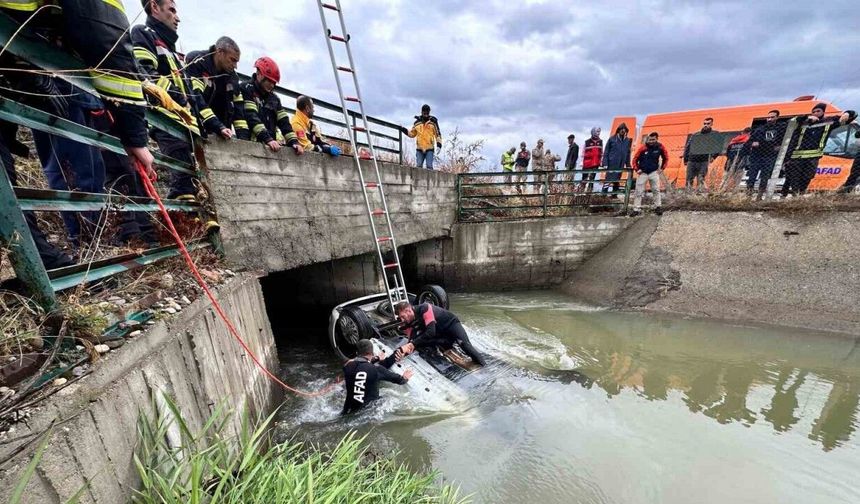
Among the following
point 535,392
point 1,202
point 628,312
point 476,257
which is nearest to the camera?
point 1,202

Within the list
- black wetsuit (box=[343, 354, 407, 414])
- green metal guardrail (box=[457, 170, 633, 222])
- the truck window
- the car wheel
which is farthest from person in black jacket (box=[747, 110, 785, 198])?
black wetsuit (box=[343, 354, 407, 414])

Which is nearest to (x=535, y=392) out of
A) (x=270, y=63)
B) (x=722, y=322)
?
(x=722, y=322)

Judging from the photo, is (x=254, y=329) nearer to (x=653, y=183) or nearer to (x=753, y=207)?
(x=653, y=183)

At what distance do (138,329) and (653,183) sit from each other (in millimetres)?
9640

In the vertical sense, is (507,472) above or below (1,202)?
below

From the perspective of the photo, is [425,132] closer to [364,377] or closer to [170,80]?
[170,80]

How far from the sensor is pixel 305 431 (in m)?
3.91

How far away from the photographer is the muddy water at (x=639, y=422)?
3092 mm

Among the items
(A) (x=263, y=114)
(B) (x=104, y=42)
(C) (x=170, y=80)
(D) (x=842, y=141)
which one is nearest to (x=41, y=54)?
(B) (x=104, y=42)

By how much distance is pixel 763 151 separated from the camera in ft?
25.8

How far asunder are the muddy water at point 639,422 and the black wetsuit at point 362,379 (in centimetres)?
32

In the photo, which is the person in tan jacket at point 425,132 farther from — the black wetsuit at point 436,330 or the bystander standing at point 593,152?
the black wetsuit at point 436,330

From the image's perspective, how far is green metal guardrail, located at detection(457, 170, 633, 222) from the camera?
8875 millimetres

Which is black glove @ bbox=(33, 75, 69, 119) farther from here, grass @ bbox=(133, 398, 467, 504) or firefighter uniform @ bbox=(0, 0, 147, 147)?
grass @ bbox=(133, 398, 467, 504)
